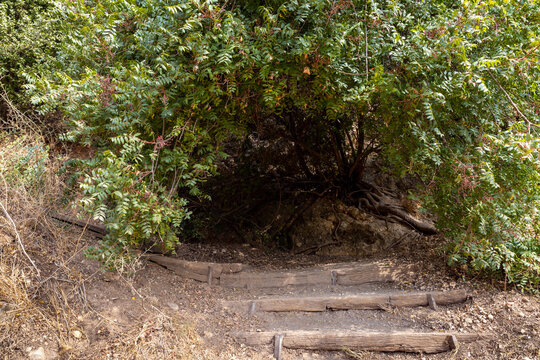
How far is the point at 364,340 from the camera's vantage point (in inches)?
143

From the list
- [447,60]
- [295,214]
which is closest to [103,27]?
[447,60]

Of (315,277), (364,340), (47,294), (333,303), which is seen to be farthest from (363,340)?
(47,294)

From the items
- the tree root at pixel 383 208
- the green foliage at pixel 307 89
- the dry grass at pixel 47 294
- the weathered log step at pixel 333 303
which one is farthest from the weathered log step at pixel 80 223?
the tree root at pixel 383 208

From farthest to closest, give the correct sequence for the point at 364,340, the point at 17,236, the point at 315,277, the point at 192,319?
1. the point at 315,277
2. the point at 192,319
3. the point at 364,340
4. the point at 17,236

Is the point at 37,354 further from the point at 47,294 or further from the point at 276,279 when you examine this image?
the point at 276,279

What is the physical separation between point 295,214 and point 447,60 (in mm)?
4554

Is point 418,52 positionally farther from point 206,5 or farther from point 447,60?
point 206,5

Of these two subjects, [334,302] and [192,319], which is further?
[334,302]

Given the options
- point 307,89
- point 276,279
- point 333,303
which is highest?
point 307,89

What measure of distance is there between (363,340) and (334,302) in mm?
754

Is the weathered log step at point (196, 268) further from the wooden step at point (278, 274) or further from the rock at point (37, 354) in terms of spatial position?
the rock at point (37, 354)

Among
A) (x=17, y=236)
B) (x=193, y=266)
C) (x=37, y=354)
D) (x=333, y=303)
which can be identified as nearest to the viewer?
(x=37, y=354)

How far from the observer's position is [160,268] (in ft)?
15.7

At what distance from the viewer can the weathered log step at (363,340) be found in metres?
3.50
